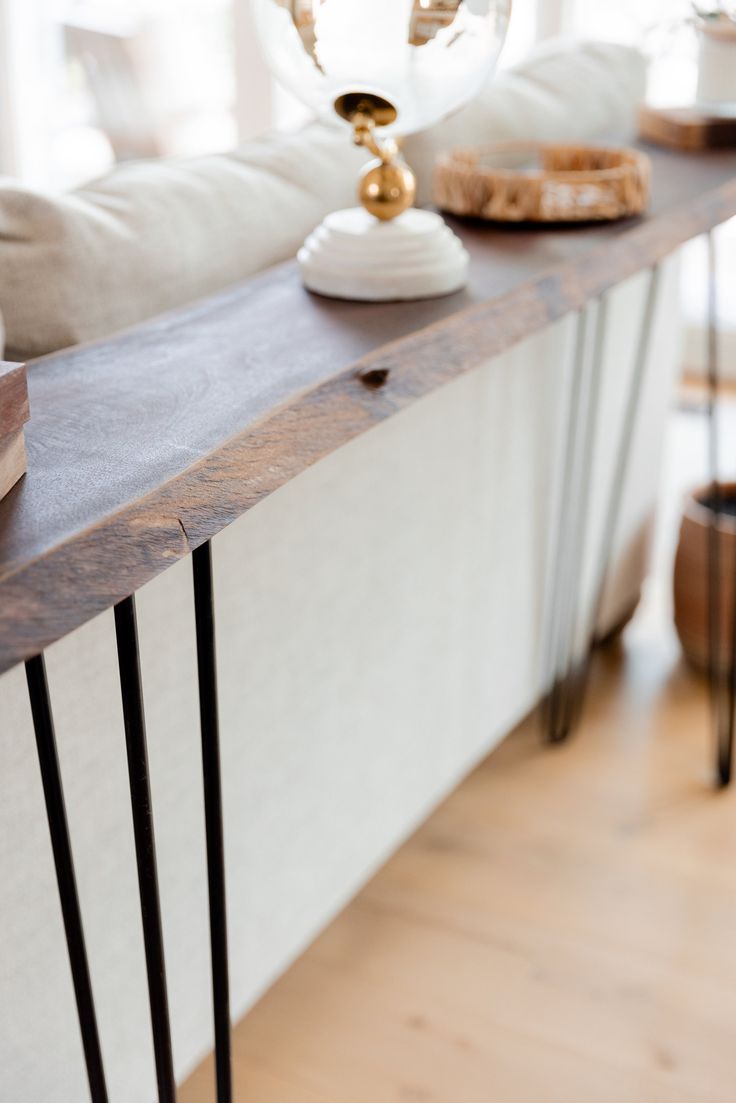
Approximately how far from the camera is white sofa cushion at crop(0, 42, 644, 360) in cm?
103

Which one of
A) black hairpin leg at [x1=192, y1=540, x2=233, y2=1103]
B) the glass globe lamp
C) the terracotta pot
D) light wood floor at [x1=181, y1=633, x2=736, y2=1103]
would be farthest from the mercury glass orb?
the terracotta pot

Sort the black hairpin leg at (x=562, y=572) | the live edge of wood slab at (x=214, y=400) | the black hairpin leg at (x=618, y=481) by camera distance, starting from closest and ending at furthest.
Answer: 1. the live edge of wood slab at (x=214, y=400)
2. the black hairpin leg at (x=562, y=572)
3. the black hairpin leg at (x=618, y=481)

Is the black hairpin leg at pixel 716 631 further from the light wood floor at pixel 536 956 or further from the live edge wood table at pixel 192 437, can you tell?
the live edge wood table at pixel 192 437

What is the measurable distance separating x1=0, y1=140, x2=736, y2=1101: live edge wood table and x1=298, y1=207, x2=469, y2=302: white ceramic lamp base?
19 millimetres

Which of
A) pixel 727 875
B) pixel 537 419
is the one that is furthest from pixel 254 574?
pixel 727 875

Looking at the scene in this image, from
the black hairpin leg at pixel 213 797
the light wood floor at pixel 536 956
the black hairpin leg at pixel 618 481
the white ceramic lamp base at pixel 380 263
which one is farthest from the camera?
the black hairpin leg at pixel 618 481

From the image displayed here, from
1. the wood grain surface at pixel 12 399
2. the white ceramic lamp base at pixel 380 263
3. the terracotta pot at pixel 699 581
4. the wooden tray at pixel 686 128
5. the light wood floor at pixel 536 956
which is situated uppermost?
the wood grain surface at pixel 12 399

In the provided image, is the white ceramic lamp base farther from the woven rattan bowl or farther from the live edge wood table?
the woven rattan bowl

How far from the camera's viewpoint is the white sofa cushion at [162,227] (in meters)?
1.03

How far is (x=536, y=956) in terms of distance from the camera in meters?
1.54

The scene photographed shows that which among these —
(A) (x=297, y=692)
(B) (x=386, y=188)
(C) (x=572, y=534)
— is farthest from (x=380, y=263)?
(C) (x=572, y=534)

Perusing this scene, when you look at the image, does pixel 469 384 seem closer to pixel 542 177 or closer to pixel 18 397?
pixel 542 177

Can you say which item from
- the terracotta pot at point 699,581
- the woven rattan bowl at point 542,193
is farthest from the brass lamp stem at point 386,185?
the terracotta pot at point 699,581

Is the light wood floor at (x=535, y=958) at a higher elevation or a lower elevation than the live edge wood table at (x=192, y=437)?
lower
